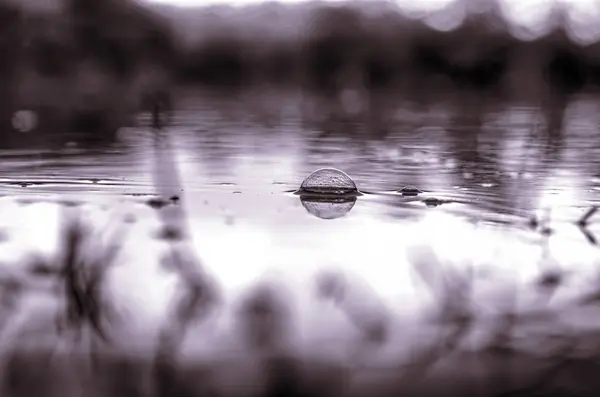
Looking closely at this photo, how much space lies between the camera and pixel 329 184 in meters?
3.49

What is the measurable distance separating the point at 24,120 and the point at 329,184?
5.27m

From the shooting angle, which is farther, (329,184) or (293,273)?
(329,184)

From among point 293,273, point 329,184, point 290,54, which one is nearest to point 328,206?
point 329,184

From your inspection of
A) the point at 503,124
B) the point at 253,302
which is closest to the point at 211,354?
the point at 253,302

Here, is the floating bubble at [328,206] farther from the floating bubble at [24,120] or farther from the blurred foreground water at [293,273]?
the floating bubble at [24,120]

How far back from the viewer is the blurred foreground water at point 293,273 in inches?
45.2

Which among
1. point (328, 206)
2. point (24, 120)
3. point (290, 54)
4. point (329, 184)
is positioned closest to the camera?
point (328, 206)

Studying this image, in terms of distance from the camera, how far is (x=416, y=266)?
2199 mm

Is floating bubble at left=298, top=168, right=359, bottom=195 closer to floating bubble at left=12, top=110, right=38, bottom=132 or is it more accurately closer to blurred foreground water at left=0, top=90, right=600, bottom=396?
blurred foreground water at left=0, top=90, right=600, bottom=396

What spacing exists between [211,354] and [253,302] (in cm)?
40

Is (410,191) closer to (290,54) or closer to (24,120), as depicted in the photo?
(24,120)

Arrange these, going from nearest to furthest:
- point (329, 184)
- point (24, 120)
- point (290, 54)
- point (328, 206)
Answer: point (328, 206)
point (329, 184)
point (24, 120)
point (290, 54)

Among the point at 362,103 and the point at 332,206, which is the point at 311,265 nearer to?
the point at 332,206

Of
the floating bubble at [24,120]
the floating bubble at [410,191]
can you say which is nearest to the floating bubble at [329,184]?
the floating bubble at [410,191]
